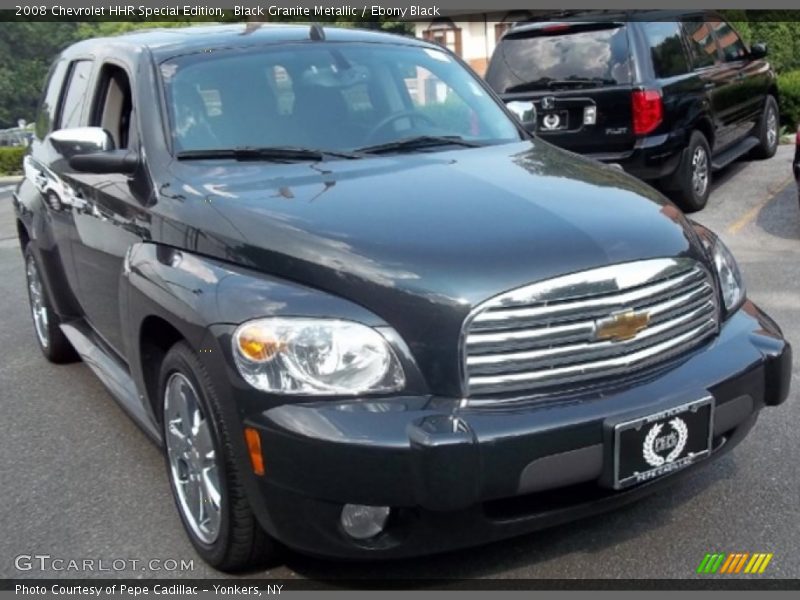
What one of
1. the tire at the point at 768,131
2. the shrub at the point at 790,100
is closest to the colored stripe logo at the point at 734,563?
the tire at the point at 768,131

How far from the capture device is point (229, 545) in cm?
321

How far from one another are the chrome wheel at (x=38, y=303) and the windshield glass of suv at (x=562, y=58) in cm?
493

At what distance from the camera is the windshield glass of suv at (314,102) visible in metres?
4.04

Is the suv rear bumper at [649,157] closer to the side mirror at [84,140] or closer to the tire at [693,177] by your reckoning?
the tire at [693,177]

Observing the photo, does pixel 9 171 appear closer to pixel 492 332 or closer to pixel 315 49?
pixel 315 49

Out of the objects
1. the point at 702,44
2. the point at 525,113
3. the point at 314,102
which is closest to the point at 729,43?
the point at 702,44

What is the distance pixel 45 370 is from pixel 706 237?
13.1 ft

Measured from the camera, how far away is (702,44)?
32.3 ft

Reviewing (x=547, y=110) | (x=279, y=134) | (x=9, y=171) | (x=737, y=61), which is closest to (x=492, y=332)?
(x=279, y=134)

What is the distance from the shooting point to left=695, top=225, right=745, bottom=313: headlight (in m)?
3.50

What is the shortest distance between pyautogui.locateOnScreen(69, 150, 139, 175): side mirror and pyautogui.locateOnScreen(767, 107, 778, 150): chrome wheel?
9.52m

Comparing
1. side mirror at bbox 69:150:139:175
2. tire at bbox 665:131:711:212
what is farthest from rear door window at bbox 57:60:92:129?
tire at bbox 665:131:711:212

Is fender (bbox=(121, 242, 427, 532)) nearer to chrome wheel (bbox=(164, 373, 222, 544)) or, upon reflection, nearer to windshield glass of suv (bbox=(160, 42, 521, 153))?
chrome wheel (bbox=(164, 373, 222, 544))

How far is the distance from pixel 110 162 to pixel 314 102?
89cm
